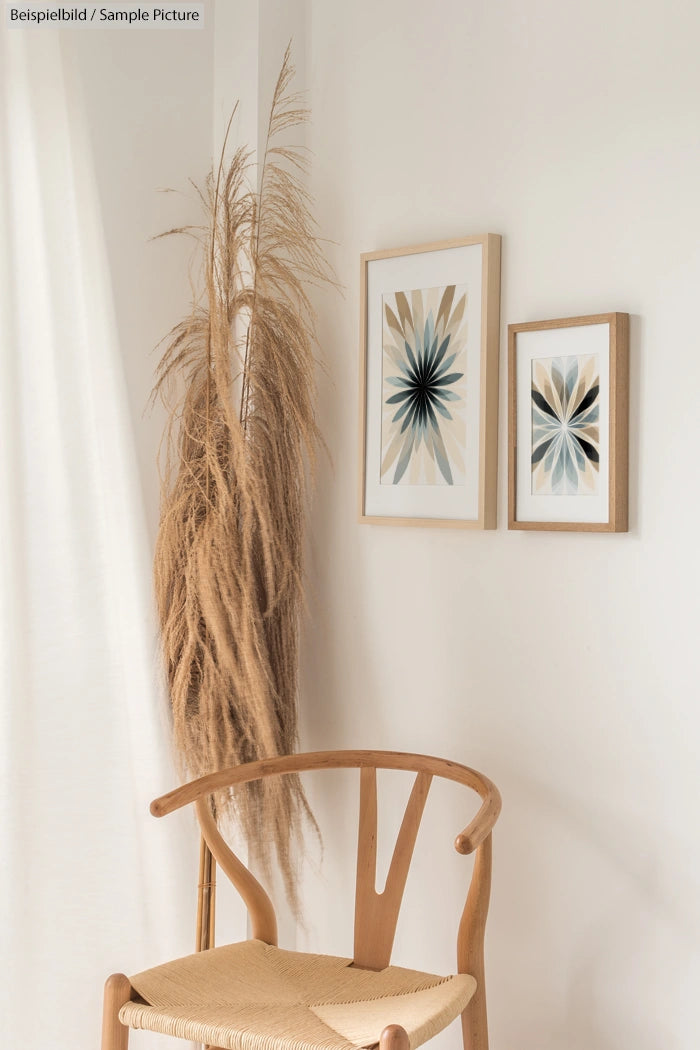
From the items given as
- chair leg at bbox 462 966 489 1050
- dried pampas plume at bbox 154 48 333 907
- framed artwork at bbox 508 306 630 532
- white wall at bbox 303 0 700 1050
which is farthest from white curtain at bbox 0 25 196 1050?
framed artwork at bbox 508 306 630 532

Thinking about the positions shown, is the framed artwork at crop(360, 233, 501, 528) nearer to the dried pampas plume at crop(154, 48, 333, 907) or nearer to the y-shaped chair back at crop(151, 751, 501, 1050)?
the dried pampas plume at crop(154, 48, 333, 907)

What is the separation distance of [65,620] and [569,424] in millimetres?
930

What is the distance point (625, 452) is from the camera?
1838mm

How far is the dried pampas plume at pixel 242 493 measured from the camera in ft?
6.85

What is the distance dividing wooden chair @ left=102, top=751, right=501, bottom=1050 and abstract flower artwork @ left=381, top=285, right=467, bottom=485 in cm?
54

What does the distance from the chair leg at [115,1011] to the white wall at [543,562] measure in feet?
2.15

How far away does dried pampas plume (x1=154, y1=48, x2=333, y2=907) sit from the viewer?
209 centimetres

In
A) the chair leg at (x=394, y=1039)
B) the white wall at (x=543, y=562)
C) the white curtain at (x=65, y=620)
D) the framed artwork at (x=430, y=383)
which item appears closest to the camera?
the chair leg at (x=394, y=1039)

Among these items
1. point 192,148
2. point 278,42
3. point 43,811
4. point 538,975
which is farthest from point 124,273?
point 538,975

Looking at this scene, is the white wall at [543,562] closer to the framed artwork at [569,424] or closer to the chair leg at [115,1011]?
the framed artwork at [569,424]

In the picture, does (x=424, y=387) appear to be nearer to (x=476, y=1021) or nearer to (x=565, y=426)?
(x=565, y=426)

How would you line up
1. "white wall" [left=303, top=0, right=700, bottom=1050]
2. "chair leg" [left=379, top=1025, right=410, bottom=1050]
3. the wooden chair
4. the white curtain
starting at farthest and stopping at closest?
1. the white curtain
2. "white wall" [left=303, top=0, right=700, bottom=1050]
3. the wooden chair
4. "chair leg" [left=379, top=1025, right=410, bottom=1050]

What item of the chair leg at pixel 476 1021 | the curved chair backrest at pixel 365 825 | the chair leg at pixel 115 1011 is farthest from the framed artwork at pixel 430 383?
the chair leg at pixel 115 1011

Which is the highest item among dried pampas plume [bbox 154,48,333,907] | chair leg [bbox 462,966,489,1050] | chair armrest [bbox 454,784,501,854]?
dried pampas plume [bbox 154,48,333,907]
